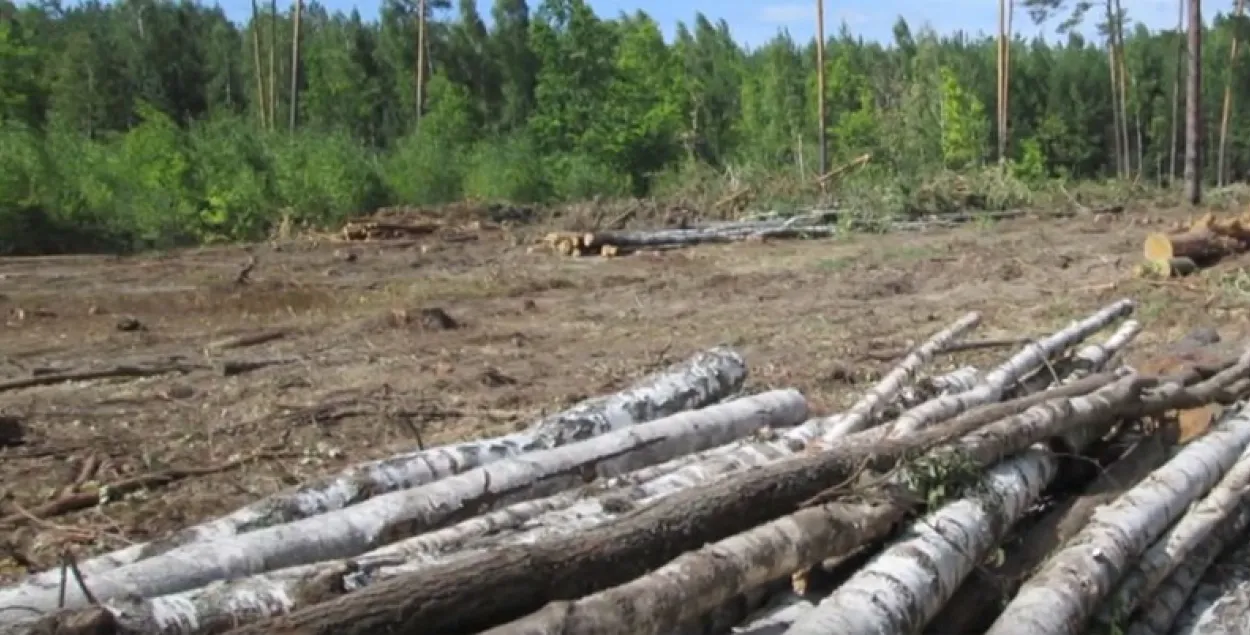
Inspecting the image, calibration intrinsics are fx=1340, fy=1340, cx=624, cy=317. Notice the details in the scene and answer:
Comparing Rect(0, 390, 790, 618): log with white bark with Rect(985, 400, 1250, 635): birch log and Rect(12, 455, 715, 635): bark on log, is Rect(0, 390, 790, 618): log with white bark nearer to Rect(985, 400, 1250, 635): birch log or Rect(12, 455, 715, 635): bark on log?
Rect(12, 455, 715, 635): bark on log

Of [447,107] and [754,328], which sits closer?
[754,328]

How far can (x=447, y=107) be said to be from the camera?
37781mm

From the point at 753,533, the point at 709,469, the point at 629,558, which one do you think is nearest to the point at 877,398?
the point at 709,469

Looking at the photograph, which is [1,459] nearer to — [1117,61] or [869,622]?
[869,622]

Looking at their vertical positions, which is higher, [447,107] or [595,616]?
[447,107]

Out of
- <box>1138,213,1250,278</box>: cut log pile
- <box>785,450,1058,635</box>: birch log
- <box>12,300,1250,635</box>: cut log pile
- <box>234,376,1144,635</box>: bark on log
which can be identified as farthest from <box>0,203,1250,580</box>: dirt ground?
<box>785,450,1058,635</box>: birch log

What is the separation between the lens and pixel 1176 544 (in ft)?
14.6

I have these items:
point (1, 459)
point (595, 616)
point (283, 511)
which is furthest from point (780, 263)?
point (595, 616)

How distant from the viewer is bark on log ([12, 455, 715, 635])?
287cm

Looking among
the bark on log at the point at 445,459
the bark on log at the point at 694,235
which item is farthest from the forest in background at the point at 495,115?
the bark on log at the point at 445,459

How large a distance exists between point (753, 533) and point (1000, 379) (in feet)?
8.80

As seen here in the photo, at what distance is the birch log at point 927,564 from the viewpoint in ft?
11.0

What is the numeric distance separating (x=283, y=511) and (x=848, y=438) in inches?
76.0

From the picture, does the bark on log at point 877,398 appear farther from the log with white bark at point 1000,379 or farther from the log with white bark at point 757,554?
the log with white bark at point 757,554
